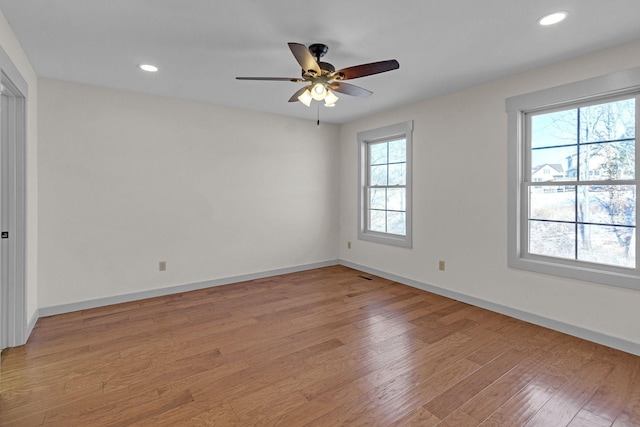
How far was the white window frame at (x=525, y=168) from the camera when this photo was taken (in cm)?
257

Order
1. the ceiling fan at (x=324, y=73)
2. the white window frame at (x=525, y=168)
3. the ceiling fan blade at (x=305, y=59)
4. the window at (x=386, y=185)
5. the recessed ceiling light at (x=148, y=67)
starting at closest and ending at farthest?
the ceiling fan blade at (x=305, y=59)
the ceiling fan at (x=324, y=73)
the white window frame at (x=525, y=168)
the recessed ceiling light at (x=148, y=67)
the window at (x=386, y=185)

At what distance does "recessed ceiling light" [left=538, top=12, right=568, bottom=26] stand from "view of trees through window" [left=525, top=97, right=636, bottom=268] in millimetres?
1033

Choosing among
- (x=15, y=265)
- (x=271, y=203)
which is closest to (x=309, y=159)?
(x=271, y=203)

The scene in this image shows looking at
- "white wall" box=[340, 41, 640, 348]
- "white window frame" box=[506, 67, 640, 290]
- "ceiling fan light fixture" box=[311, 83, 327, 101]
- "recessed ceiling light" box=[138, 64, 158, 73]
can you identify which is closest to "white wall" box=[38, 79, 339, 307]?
"recessed ceiling light" box=[138, 64, 158, 73]

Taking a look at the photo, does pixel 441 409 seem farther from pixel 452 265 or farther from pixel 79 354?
pixel 79 354

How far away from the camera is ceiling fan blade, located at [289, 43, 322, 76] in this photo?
206 cm

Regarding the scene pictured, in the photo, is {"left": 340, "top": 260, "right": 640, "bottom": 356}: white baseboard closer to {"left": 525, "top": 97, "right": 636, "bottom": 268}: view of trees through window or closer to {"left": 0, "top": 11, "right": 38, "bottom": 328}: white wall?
{"left": 525, "top": 97, "right": 636, "bottom": 268}: view of trees through window

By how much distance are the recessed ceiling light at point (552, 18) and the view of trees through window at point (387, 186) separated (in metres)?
2.37

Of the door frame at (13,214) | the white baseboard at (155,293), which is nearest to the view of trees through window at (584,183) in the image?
the white baseboard at (155,293)

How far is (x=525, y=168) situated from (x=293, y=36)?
2.59 meters

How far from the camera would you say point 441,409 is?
1873 mm

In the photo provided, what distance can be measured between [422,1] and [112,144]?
11.3 ft

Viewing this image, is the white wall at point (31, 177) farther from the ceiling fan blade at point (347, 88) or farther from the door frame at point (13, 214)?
the ceiling fan blade at point (347, 88)


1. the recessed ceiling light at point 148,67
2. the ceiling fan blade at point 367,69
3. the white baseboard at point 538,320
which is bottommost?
the white baseboard at point 538,320
